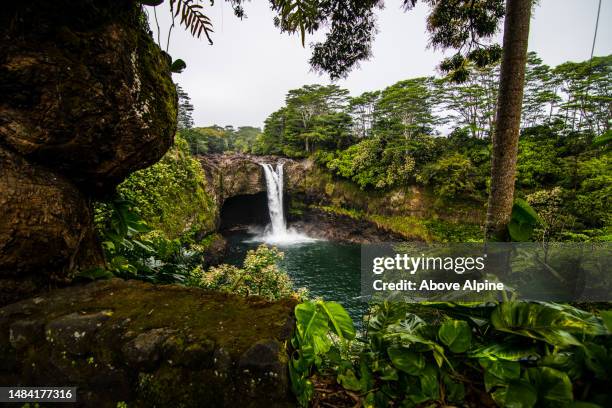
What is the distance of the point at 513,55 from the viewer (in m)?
2.30

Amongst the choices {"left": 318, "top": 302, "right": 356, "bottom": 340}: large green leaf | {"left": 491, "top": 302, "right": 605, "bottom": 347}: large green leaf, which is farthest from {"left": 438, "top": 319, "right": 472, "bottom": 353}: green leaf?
{"left": 318, "top": 302, "right": 356, "bottom": 340}: large green leaf

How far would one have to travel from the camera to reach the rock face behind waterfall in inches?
59.8

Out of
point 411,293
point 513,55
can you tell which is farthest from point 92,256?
point 513,55

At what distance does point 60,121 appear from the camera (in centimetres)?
165

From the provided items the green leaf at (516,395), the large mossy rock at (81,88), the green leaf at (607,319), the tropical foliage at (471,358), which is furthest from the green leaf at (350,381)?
the large mossy rock at (81,88)

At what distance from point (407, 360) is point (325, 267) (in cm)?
1439

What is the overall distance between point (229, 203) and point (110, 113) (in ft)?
73.1

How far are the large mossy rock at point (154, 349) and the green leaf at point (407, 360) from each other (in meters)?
0.50

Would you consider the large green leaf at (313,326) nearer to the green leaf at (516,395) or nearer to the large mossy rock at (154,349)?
the large mossy rock at (154,349)

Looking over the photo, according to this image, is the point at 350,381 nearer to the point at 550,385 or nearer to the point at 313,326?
the point at 313,326

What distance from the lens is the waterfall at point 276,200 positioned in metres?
23.4

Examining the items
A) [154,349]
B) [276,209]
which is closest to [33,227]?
[154,349]

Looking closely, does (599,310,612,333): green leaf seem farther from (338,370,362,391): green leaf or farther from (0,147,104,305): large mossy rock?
(0,147,104,305): large mossy rock

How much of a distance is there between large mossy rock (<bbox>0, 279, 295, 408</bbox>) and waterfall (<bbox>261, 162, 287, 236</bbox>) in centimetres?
2204
